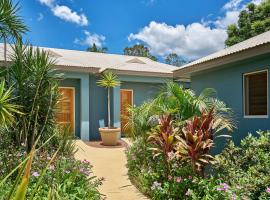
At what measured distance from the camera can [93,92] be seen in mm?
15773

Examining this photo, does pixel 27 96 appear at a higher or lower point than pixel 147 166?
higher

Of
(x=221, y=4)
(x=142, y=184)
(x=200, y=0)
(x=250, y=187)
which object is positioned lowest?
(x=142, y=184)

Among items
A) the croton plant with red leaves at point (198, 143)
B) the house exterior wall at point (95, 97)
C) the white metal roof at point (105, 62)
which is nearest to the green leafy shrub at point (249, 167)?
the croton plant with red leaves at point (198, 143)

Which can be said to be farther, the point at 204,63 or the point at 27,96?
the point at 204,63

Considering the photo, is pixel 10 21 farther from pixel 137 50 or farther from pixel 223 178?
pixel 137 50

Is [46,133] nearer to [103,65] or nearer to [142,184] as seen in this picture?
[142,184]

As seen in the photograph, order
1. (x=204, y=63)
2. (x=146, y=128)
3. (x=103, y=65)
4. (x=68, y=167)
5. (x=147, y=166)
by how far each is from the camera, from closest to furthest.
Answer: (x=68, y=167) < (x=147, y=166) < (x=146, y=128) < (x=204, y=63) < (x=103, y=65)

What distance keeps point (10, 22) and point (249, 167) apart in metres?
6.63

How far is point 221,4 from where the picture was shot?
57.1 ft

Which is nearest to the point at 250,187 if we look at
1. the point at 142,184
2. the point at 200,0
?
the point at 142,184

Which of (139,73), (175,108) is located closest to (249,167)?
(175,108)

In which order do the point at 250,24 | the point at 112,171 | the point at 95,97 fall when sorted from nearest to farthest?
the point at 112,171 < the point at 95,97 < the point at 250,24

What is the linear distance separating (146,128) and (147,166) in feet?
4.00

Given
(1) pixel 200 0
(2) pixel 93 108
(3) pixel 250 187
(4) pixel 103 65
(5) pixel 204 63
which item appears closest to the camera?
(3) pixel 250 187
